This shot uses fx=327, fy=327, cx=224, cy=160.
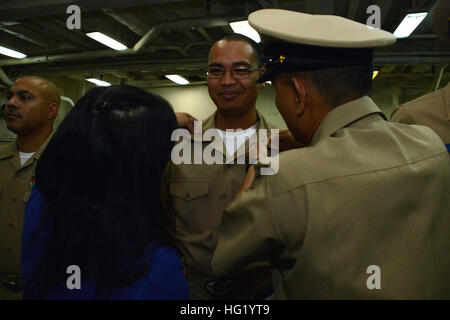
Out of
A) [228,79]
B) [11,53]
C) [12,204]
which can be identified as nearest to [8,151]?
[12,204]

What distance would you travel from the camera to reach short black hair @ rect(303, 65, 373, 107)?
1.05 metres

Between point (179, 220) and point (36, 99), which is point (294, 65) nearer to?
point (179, 220)

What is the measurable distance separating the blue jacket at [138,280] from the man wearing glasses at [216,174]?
74 cm

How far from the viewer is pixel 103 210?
3.28ft

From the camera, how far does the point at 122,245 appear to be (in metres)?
0.98

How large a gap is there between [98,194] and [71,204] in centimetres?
9

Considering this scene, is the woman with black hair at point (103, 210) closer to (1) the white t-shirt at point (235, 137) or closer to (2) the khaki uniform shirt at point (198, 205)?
(2) the khaki uniform shirt at point (198, 205)

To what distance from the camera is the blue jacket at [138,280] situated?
0.98 metres

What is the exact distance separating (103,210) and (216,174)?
1001 mm

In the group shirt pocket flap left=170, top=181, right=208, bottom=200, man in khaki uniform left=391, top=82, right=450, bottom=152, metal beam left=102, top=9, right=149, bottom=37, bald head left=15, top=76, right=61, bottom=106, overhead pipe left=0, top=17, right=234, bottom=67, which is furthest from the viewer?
metal beam left=102, top=9, right=149, bottom=37

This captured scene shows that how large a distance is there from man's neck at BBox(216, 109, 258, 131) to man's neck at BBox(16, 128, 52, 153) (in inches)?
61.6

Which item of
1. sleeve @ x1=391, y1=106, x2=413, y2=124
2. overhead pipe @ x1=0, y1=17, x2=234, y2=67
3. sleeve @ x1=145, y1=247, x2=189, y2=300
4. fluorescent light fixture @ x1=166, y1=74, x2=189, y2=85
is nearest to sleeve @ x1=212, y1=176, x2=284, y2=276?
sleeve @ x1=145, y1=247, x2=189, y2=300

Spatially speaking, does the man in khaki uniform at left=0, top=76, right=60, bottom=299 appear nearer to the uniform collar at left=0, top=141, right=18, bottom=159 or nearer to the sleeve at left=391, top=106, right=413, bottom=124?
the uniform collar at left=0, top=141, right=18, bottom=159
